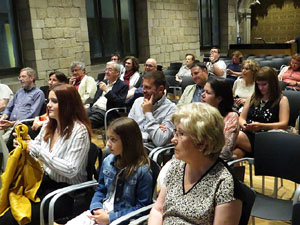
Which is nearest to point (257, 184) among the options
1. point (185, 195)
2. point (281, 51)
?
point (185, 195)

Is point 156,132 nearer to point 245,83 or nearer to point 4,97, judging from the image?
point 245,83

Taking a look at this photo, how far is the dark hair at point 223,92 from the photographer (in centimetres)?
244

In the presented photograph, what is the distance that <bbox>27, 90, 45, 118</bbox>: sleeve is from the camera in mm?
4016

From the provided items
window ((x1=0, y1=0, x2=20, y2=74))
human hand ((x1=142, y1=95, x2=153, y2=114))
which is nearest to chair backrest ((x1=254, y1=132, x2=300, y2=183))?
human hand ((x1=142, y1=95, x2=153, y2=114))

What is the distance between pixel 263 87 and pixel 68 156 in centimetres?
187

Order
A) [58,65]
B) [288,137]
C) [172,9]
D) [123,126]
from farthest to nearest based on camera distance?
[172,9] → [58,65] → [288,137] → [123,126]

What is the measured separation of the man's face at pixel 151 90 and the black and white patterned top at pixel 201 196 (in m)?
1.32

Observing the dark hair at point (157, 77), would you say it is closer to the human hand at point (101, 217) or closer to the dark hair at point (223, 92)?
the dark hair at point (223, 92)

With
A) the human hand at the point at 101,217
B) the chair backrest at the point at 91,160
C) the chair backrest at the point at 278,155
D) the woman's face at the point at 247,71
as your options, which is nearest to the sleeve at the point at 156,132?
the chair backrest at the point at 91,160

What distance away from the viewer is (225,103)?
2.47m

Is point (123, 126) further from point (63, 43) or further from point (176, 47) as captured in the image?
point (176, 47)

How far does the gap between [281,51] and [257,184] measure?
8938mm

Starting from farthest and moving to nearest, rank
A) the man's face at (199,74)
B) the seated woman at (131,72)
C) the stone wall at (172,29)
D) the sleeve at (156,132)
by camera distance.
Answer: the stone wall at (172,29) → the seated woman at (131,72) → the man's face at (199,74) → the sleeve at (156,132)

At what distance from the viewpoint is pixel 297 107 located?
10.7 ft
